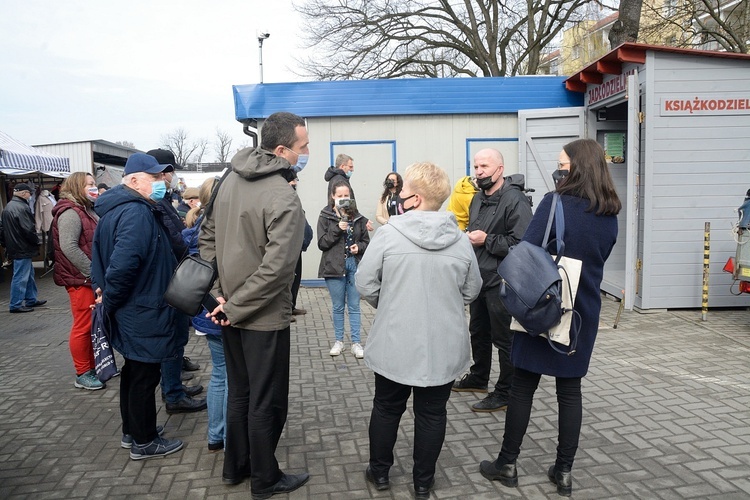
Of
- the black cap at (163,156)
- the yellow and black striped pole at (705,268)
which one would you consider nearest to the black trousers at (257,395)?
the black cap at (163,156)

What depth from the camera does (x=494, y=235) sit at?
14.0 ft

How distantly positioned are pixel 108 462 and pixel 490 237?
292 centimetres

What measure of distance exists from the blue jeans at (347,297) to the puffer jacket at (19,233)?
18.4 feet

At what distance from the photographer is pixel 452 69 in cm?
2241

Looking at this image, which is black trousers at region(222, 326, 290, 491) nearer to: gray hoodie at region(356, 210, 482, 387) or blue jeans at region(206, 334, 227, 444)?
blue jeans at region(206, 334, 227, 444)

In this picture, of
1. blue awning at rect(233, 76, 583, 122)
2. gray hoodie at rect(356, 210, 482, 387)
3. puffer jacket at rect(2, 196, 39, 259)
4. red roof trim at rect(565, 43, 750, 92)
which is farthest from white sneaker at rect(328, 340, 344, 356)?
puffer jacket at rect(2, 196, 39, 259)

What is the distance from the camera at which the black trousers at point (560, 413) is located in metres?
3.27

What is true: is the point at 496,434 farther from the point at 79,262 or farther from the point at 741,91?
the point at 741,91

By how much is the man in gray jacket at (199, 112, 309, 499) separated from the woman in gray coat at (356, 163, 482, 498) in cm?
45

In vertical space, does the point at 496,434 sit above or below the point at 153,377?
below

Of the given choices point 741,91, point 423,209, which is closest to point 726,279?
point 741,91

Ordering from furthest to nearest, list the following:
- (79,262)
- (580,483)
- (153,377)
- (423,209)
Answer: (79,262) < (153,377) < (580,483) < (423,209)

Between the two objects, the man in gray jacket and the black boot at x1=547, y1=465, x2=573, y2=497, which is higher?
the man in gray jacket

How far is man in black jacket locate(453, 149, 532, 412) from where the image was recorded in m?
4.21
